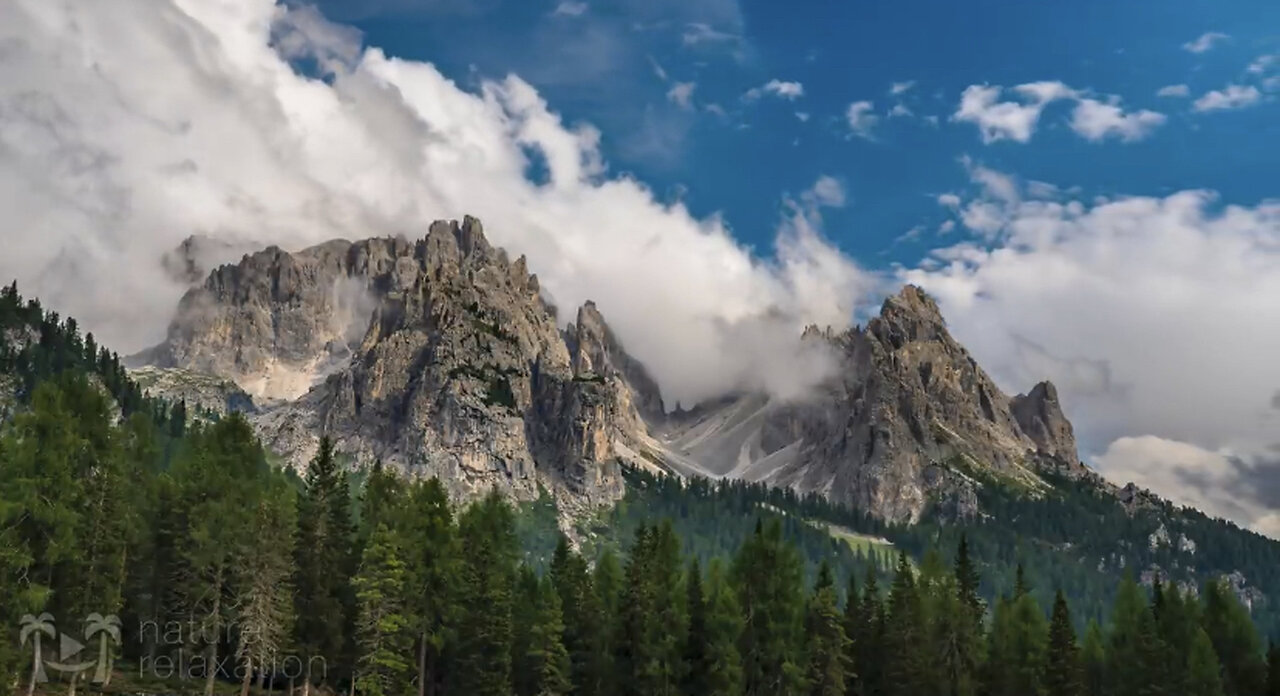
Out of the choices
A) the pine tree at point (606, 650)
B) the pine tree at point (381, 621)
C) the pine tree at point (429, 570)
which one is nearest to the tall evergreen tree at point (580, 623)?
the pine tree at point (606, 650)

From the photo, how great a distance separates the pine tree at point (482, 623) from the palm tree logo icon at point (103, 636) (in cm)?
2537

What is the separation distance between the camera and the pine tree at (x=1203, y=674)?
100m

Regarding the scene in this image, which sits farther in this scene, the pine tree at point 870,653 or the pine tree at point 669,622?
the pine tree at point 870,653

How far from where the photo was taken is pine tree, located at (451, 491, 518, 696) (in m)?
92.7

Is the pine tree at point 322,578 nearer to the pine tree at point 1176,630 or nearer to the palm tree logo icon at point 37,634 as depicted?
the palm tree logo icon at point 37,634

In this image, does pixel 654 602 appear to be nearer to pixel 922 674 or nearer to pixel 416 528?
pixel 416 528

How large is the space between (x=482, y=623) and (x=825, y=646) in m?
28.2

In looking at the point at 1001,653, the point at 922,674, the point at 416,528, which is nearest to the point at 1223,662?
the point at 1001,653

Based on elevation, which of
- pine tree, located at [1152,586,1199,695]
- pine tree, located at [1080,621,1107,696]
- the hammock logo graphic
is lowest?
the hammock logo graphic

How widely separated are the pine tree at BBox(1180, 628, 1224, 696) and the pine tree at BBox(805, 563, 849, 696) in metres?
29.7

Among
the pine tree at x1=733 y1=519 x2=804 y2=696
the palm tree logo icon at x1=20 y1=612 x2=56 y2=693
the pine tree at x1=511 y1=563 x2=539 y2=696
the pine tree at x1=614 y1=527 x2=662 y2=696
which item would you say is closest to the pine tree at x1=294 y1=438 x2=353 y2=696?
the pine tree at x1=511 y1=563 x2=539 y2=696

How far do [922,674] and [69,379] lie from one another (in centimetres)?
7339

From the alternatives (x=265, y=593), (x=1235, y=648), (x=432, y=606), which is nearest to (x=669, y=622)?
(x=432, y=606)

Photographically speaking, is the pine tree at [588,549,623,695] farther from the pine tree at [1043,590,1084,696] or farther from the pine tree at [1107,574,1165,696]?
the pine tree at [1107,574,1165,696]
